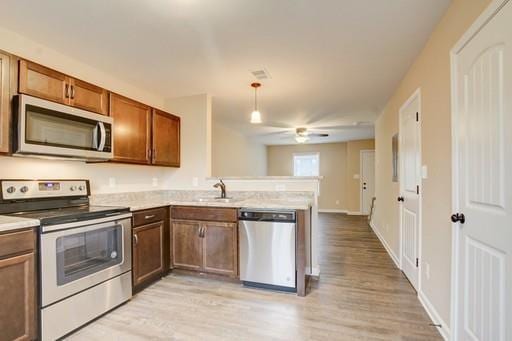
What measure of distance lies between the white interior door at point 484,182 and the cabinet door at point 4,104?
3.15 meters

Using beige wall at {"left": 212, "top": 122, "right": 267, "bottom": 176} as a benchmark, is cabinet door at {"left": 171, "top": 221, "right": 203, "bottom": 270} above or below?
below

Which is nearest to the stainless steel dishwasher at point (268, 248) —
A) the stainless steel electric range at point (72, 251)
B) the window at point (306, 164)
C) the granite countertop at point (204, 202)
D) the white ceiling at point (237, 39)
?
the granite countertop at point (204, 202)

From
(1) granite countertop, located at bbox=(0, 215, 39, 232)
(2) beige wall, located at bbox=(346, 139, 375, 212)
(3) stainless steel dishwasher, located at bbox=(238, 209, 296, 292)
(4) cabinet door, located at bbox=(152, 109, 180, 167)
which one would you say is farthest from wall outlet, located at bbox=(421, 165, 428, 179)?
(2) beige wall, located at bbox=(346, 139, 375, 212)

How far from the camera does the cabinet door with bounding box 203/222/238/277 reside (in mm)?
2926

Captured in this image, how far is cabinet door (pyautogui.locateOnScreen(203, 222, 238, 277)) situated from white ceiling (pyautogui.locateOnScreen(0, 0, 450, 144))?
5.99ft

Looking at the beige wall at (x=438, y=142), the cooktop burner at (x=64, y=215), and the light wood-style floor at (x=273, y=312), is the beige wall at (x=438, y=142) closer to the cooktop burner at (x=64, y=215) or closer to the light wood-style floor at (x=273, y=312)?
the light wood-style floor at (x=273, y=312)

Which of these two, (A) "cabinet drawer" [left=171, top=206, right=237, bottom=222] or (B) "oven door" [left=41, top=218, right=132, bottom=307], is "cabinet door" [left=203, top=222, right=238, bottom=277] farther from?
(B) "oven door" [left=41, top=218, right=132, bottom=307]

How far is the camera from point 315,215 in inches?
126

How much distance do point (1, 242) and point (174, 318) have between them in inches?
53.3

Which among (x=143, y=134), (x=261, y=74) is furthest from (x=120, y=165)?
(x=261, y=74)

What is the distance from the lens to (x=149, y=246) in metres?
2.87

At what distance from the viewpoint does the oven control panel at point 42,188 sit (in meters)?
2.08

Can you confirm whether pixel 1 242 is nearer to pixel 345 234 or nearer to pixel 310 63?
pixel 310 63

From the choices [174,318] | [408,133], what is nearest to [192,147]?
[174,318]
